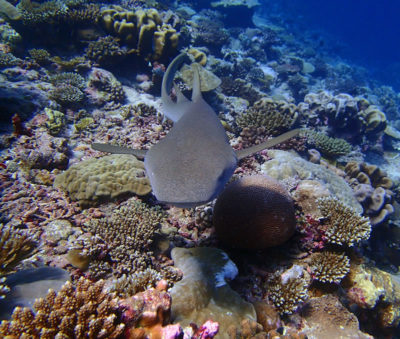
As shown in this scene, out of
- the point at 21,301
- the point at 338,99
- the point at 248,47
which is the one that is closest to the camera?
A: the point at 21,301

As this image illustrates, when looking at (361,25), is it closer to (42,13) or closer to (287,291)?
(42,13)

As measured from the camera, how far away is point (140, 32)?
8758mm

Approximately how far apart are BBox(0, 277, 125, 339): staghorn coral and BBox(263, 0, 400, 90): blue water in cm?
4861

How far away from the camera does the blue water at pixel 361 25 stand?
48.7 metres

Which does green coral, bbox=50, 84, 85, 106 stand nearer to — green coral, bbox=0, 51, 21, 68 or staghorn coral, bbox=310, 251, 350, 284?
green coral, bbox=0, 51, 21, 68

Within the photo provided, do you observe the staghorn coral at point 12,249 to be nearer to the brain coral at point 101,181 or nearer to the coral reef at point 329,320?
the brain coral at point 101,181

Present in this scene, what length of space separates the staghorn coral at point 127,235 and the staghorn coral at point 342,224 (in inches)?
120

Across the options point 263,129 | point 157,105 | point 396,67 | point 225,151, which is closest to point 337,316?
point 225,151

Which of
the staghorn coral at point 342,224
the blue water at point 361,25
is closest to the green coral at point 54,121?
the staghorn coral at point 342,224

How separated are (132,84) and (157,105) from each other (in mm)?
1734

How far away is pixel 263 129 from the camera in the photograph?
23.4 feet

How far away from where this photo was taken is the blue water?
4866cm

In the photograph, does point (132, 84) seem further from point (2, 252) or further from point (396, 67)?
point (396, 67)

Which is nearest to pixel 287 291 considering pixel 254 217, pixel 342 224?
pixel 254 217
